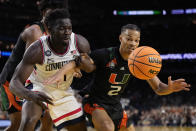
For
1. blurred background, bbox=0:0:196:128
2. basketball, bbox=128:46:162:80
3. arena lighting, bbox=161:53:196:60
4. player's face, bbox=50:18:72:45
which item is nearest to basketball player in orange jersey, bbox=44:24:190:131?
basketball, bbox=128:46:162:80

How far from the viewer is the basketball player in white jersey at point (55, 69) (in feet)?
12.1

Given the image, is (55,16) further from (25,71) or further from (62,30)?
(25,71)

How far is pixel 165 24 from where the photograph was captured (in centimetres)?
2562

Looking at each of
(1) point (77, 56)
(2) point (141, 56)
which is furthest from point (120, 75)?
(1) point (77, 56)

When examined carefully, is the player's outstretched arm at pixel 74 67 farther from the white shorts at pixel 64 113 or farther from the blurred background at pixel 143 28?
the blurred background at pixel 143 28

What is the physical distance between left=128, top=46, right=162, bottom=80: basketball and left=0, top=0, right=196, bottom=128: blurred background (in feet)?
55.1

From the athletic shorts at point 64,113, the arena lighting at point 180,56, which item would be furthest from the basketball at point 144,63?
the arena lighting at point 180,56

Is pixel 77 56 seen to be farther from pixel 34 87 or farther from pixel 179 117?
pixel 179 117

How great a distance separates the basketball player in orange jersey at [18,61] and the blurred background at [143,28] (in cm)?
1640

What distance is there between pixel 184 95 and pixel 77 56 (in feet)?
63.8

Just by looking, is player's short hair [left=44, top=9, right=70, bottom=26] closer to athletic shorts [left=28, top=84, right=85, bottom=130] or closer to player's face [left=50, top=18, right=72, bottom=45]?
player's face [left=50, top=18, right=72, bottom=45]

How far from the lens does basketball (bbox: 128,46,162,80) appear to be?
13.3 ft

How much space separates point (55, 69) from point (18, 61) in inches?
40.5

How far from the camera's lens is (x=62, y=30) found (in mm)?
3729
